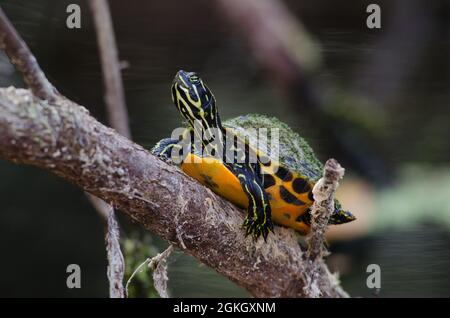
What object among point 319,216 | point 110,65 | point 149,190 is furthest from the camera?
point 110,65

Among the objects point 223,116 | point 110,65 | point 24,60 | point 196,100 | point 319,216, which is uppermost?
point 223,116

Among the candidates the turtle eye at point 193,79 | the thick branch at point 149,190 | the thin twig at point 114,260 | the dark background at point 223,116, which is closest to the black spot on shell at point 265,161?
the thick branch at point 149,190

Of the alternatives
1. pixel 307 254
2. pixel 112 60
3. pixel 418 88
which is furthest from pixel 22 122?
pixel 418 88

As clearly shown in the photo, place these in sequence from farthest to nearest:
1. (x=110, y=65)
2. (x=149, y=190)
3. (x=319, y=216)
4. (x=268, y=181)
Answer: (x=110, y=65)
(x=268, y=181)
(x=319, y=216)
(x=149, y=190)

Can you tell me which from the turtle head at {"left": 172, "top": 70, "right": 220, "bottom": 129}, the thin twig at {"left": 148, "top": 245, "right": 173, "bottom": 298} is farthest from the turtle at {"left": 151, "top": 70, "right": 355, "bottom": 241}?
the thin twig at {"left": 148, "top": 245, "right": 173, "bottom": 298}

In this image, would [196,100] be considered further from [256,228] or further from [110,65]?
[110,65]

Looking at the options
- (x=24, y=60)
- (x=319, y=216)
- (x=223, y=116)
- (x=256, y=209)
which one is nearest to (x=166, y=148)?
(x=256, y=209)

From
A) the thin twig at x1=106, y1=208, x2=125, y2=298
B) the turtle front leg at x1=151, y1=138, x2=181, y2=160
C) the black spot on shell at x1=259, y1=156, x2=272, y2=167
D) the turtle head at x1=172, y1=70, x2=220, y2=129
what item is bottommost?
the thin twig at x1=106, y1=208, x2=125, y2=298

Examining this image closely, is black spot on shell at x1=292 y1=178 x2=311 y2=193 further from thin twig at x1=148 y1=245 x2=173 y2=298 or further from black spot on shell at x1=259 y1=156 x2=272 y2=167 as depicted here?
thin twig at x1=148 y1=245 x2=173 y2=298
